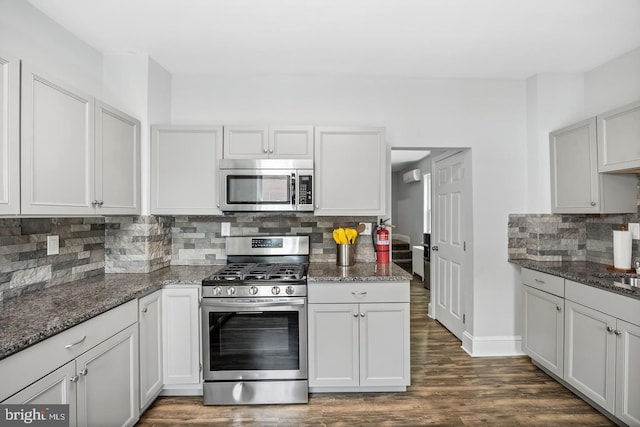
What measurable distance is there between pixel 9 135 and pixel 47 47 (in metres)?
1.03

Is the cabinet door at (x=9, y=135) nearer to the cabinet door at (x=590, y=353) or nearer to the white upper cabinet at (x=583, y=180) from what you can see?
the cabinet door at (x=590, y=353)

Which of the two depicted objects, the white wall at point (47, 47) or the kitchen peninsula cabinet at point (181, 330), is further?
the kitchen peninsula cabinet at point (181, 330)

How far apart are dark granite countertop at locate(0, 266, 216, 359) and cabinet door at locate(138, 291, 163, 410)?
0.10 metres

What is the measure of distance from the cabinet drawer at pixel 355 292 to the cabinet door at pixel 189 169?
105 centimetres

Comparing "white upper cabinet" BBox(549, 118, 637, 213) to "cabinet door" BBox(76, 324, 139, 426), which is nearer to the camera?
"cabinet door" BBox(76, 324, 139, 426)

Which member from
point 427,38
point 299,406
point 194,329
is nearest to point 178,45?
point 427,38

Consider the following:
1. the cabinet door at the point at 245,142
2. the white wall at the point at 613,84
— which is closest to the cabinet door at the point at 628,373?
the white wall at the point at 613,84

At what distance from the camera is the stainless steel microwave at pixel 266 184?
8.79ft

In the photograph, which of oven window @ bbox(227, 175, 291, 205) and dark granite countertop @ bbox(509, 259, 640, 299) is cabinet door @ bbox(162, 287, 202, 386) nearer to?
oven window @ bbox(227, 175, 291, 205)

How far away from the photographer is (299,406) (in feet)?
7.79

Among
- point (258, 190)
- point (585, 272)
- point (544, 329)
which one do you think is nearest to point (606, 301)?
point (585, 272)

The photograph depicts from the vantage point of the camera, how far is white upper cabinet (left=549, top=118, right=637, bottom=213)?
255cm

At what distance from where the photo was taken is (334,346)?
245cm

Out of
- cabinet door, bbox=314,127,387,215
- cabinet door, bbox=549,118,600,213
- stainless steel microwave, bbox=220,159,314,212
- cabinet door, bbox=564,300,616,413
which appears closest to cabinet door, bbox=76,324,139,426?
stainless steel microwave, bbox=220,159,314,212
